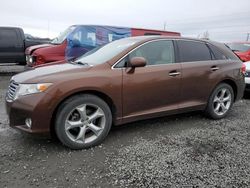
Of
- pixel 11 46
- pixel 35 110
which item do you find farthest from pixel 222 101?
pixel 11 46

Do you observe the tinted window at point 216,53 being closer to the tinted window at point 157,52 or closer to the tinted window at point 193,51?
the tinted window at point 193,51

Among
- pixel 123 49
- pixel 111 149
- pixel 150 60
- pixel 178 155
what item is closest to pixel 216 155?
pixel 178 155

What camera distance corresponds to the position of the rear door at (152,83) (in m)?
3.68

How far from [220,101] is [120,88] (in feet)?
7.55

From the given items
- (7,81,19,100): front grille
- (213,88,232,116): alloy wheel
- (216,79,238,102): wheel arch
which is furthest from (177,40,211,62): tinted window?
(7,81,19,100): front grille

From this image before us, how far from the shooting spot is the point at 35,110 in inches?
121

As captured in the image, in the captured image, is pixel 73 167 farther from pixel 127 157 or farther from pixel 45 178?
pixel 127 157

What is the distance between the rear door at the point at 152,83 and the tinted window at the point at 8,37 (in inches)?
317

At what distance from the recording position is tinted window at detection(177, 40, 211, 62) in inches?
A: 170

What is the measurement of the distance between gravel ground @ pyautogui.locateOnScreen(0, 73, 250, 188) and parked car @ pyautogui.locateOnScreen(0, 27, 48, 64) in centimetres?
664

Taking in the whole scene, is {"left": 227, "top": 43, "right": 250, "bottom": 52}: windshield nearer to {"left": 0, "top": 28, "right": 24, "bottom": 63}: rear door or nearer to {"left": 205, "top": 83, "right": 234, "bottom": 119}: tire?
{"left": 205, "top": 83, "right": 234, "bottom": 119}: tire

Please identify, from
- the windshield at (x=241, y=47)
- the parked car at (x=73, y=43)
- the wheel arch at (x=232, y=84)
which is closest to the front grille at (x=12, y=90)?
the wheel arch at (x=232, y=84)

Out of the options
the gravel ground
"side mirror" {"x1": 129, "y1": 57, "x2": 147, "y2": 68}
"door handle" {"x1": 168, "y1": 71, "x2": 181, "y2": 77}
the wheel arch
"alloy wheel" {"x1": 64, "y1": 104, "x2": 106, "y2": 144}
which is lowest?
the gravel ground

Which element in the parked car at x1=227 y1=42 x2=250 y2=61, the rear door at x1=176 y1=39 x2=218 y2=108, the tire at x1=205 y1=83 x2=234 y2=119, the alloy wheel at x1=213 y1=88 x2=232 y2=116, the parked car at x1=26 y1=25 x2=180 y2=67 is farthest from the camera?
the parked car at x1=227 y1=42 x2=250 y2=61
